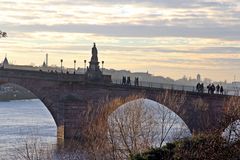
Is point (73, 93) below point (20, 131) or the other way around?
the other way around

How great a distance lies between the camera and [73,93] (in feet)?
177

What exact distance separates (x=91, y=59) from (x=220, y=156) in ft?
149

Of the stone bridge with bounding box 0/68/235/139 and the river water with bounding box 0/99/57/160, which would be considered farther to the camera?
the stone bridge with bounding box 0/68/235/139

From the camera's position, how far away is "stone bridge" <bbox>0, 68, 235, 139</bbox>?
157 feet

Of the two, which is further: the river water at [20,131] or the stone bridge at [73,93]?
the stone bridge at [73,93]

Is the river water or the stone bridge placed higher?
the stone bridge

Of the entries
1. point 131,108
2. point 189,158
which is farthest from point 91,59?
point 189,158

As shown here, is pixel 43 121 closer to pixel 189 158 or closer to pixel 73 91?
pixel 73 91

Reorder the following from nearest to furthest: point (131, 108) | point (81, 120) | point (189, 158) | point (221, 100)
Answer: point (189, 158) → point (131, 108) → point (221, 100) → point (81, 120)

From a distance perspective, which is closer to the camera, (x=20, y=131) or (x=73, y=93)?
(x=20, y=131)

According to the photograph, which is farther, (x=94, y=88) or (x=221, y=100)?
(x=94, y=88)

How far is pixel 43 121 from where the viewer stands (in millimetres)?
64125

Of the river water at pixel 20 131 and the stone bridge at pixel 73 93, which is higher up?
the stone bridge at pixel 73 93

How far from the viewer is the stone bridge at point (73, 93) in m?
47.8
